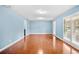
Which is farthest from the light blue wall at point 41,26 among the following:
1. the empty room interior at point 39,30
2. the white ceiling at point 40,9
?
the white ceiling at point 40,9

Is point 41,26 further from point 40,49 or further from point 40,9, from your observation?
point 40,49

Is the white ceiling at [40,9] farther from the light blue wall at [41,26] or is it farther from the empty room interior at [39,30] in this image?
the light blue wall at [41,26]

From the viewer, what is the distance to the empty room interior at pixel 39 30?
197 inches

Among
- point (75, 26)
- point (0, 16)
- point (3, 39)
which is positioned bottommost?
point (3, 39)

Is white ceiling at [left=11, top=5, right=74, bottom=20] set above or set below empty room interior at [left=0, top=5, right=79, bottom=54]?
above

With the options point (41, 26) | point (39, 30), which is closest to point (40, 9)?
point (41, 26)

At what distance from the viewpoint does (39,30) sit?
15875mm

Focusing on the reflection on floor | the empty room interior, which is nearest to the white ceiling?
the empty room interior

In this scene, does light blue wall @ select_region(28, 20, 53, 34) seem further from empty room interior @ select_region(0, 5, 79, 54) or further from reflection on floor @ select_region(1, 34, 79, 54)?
reflection on floor @ select_region(1, 34, 79, 54)

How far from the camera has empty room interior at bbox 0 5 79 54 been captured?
501 centimetres
